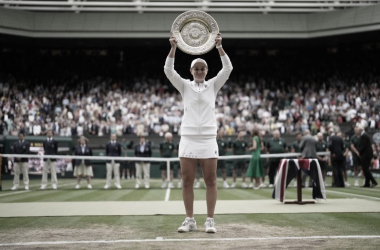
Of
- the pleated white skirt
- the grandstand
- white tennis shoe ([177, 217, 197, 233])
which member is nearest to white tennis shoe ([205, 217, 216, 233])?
white tennis shoe ([177, 217, 197, 233])

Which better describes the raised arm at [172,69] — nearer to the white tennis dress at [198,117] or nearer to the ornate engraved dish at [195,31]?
the white tennis dress at [198,117]

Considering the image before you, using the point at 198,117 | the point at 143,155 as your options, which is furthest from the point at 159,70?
the point at 198,117

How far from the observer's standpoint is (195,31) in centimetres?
848

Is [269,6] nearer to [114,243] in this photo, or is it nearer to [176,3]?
[176,3]

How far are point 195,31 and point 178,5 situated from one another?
2717 cm

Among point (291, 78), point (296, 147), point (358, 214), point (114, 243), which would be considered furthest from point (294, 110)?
point (114, 243)

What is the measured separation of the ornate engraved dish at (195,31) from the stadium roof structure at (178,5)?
25750 mm

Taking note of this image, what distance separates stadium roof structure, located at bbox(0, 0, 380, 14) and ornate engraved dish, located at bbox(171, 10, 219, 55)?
25750 millimetres

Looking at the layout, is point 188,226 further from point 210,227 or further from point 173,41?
point 173,41

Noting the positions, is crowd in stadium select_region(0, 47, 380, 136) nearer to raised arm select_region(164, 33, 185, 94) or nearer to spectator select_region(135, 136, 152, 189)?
spectator select_region(135, 136, 152, 189)

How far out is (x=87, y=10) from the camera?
37250 mm

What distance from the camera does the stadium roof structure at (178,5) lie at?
3425 cm

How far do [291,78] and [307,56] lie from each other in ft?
11.1

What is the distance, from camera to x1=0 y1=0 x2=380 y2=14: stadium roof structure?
112 feet
